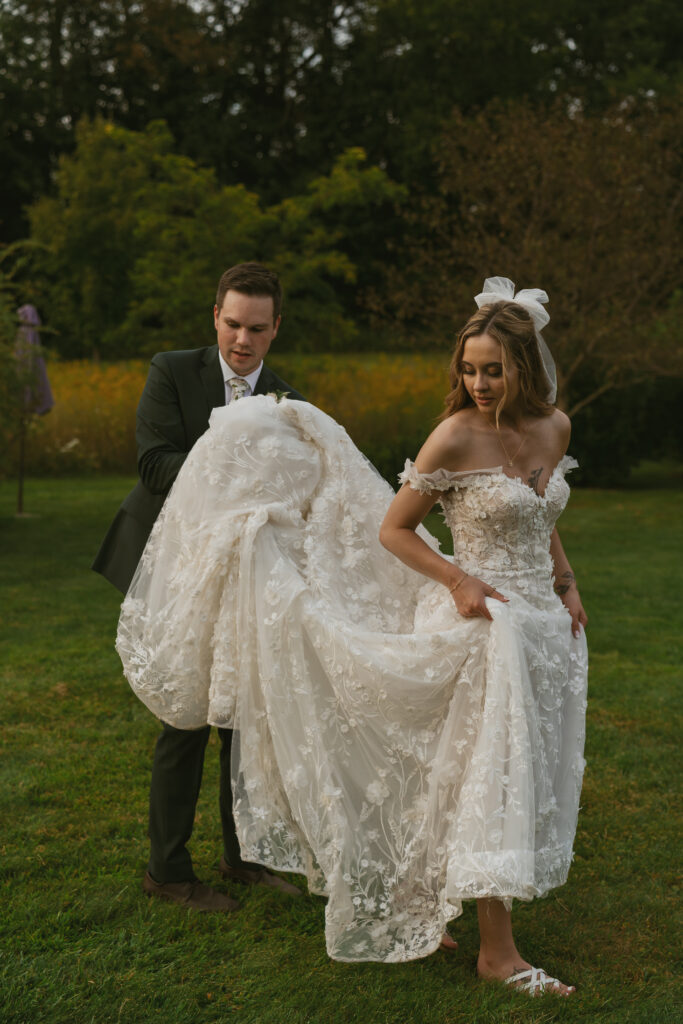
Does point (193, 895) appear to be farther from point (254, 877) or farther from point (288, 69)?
point (288, 69)

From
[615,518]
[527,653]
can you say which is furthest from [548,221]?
[527,653]

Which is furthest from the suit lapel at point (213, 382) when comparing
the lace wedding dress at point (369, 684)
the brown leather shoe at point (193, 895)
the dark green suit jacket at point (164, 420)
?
the brown leather shoe at point (193, 895)

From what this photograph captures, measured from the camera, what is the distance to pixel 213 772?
5.55m

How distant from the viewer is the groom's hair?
3.93 m

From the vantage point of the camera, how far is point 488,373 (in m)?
3.42

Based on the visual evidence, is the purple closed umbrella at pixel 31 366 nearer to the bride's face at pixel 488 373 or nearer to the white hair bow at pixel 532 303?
the white hair bow at pixel 532 303

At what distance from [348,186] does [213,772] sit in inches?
590

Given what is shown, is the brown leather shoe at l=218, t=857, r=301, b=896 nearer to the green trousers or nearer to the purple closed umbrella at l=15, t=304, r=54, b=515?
the green trousers

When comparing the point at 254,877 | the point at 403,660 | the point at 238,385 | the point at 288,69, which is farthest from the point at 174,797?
the point at 288,69

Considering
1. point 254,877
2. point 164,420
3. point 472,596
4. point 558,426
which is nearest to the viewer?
point 472,596

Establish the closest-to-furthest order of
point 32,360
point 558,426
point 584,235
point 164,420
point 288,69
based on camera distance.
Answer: point 558,426 → point 164,420 → point 32,360 → point 584,235 → point 288,69

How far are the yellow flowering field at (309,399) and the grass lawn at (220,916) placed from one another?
35.5 ft

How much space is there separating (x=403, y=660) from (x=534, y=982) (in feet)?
3.84

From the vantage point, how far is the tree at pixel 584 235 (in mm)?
17312
